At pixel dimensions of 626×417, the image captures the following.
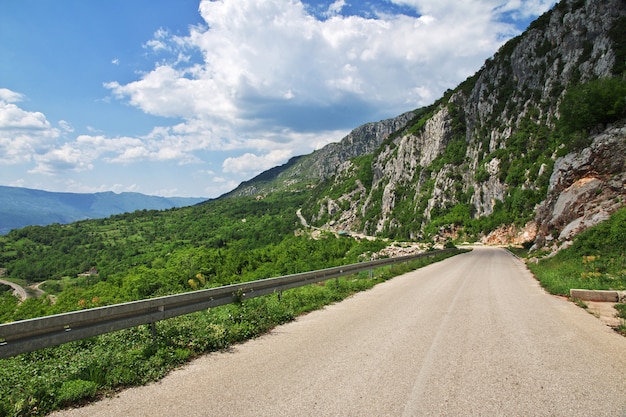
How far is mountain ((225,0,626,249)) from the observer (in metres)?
28.6

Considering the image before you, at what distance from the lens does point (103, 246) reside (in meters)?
155

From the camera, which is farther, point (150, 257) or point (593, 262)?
point (150, 257)

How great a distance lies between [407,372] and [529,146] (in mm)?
72882

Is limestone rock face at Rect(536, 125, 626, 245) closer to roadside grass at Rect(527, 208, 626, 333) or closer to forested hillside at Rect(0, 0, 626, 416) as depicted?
forested hillside at Rect(0, 0, 626, 416)

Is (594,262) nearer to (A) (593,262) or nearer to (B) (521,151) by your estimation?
(A) (593,262)

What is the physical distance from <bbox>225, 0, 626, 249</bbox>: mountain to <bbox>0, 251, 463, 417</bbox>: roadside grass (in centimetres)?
2356

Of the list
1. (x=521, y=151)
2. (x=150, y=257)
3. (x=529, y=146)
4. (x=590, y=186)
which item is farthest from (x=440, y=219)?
(x=150, y=257)

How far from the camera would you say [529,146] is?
66.6 m

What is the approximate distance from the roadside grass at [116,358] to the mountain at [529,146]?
23.6 metres

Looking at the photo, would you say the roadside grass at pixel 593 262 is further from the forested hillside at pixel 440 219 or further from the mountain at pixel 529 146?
the mountain at pixel 529 146

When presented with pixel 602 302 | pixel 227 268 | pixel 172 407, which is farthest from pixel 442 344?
pixel 227 268

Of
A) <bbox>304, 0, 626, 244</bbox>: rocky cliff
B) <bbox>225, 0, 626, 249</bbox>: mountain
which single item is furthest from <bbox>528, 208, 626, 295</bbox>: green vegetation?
<bbox>304, 0, 626, 244</bbox>: rocky cliff

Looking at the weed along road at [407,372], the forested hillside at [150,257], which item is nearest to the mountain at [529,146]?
the weed along road at [407,372]

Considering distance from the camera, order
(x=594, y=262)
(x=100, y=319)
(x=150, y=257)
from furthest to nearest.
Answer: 1. (x=150, y=257)
2. (x=594, y=262)
3. (x=100, y=319)
